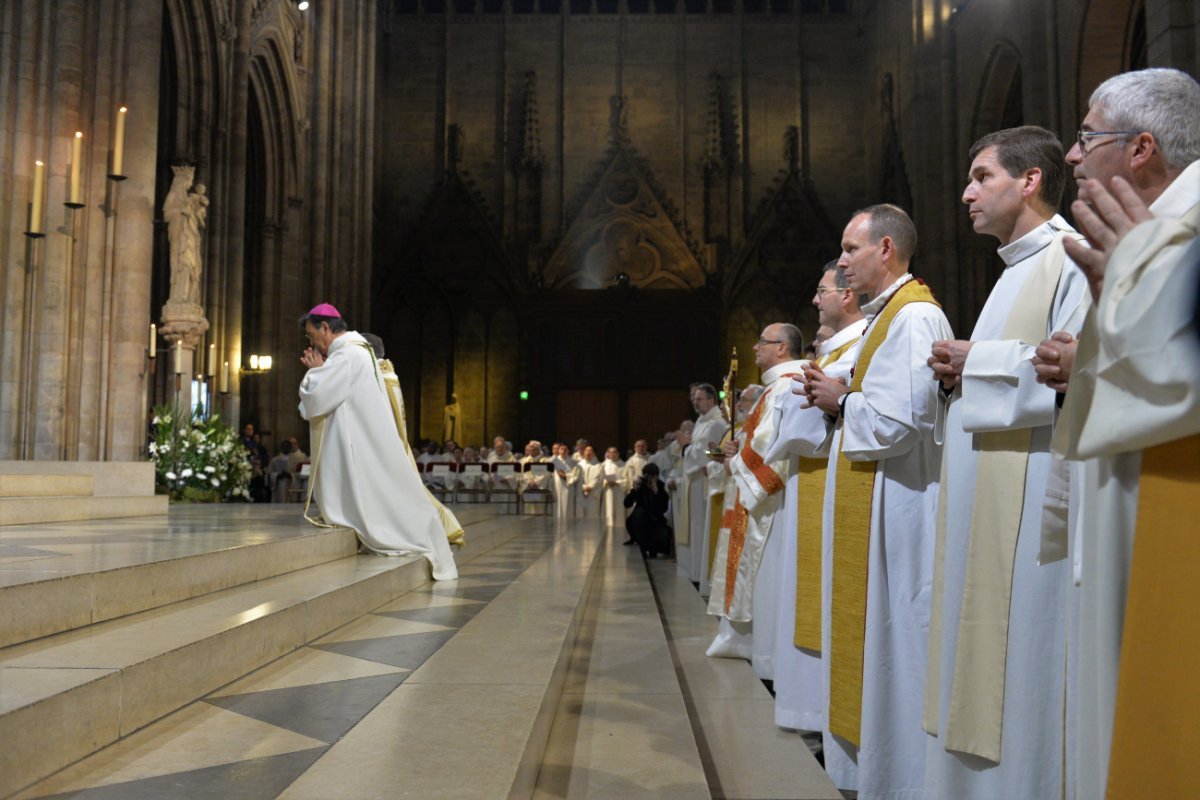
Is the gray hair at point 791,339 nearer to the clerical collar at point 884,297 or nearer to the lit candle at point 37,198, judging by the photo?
the clerical collar at point 884,297

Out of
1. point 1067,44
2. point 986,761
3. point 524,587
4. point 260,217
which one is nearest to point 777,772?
point 986,761

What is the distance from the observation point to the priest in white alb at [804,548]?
12.5 feet

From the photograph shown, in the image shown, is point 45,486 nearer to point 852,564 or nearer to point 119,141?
point 119,141

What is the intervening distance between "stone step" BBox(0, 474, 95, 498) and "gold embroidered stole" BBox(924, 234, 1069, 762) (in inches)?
238

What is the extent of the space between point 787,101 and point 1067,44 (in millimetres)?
13424

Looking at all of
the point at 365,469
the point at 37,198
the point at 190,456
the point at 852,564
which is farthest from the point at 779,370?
the point at 190,456

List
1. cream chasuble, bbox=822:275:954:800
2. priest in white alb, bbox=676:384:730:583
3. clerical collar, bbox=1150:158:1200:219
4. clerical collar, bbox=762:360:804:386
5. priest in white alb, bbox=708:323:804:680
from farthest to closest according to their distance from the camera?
priest in white alb, bbox=676:384:730:583 → clerical collar, bbox=762:360:804:386 → priest in white alb, bbox=708:323:804:680 → cream chasuble, bbox=822:275:954:800 → clerical collar, bbox=1150:158:1200:219

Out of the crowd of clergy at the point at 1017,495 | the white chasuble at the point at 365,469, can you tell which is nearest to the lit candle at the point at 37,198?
the white chasuble at the point at 365,469

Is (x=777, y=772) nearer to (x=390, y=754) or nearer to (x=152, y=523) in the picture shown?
(x=390, y=754)

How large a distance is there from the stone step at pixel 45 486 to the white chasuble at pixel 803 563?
16.4ft

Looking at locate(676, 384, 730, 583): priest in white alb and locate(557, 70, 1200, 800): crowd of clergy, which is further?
locate(676, 384, 730, 583): priest in white alb

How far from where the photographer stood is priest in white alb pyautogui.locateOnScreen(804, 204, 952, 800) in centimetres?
298

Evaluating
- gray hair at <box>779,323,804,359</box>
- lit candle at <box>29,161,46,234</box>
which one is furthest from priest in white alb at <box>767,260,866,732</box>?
lit candle at <box>29,161,46,234</box>

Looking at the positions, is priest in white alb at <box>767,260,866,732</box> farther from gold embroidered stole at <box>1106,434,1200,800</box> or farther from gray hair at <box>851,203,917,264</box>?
gold embroidered stole at <box>1106,434,1200,800</box>
